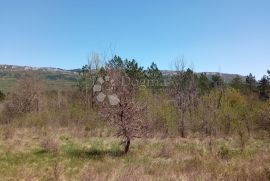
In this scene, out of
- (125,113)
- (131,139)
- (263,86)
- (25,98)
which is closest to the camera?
(125,113)

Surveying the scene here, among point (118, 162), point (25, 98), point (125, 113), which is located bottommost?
point (118, 162)

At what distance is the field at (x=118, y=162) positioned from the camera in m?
11.1

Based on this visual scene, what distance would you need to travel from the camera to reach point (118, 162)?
608 inches

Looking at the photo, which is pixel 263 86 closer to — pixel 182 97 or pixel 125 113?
pixel 182 97

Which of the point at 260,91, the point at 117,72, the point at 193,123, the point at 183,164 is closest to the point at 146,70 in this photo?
the point at 260,91

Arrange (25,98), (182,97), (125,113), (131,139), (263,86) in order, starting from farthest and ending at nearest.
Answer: (263,86), (25,98), (182,97), (131,139), (125,113)

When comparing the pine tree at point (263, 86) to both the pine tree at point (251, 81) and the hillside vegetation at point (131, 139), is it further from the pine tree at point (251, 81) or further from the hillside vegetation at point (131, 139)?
the hillside vegetation at point (131, 139)

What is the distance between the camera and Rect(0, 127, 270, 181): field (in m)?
11.1

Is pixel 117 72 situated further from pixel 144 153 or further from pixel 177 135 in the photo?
pixel 177 135

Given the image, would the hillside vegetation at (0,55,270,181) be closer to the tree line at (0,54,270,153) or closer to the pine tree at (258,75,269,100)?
the tree line at (0,54,270,153)

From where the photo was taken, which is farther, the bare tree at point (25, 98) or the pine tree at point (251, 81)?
the pine tree at point (251, 81)

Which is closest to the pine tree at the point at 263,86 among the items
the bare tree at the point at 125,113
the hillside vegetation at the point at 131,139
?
the hillside vegetation at the point at 131,139

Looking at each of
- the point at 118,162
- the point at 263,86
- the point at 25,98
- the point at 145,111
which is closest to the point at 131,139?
the point at 145,111

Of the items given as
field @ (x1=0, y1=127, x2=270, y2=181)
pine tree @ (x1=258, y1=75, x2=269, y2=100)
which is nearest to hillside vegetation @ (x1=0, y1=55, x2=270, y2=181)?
field @ (x1=0, y1=127, x2=270, y2=181)
